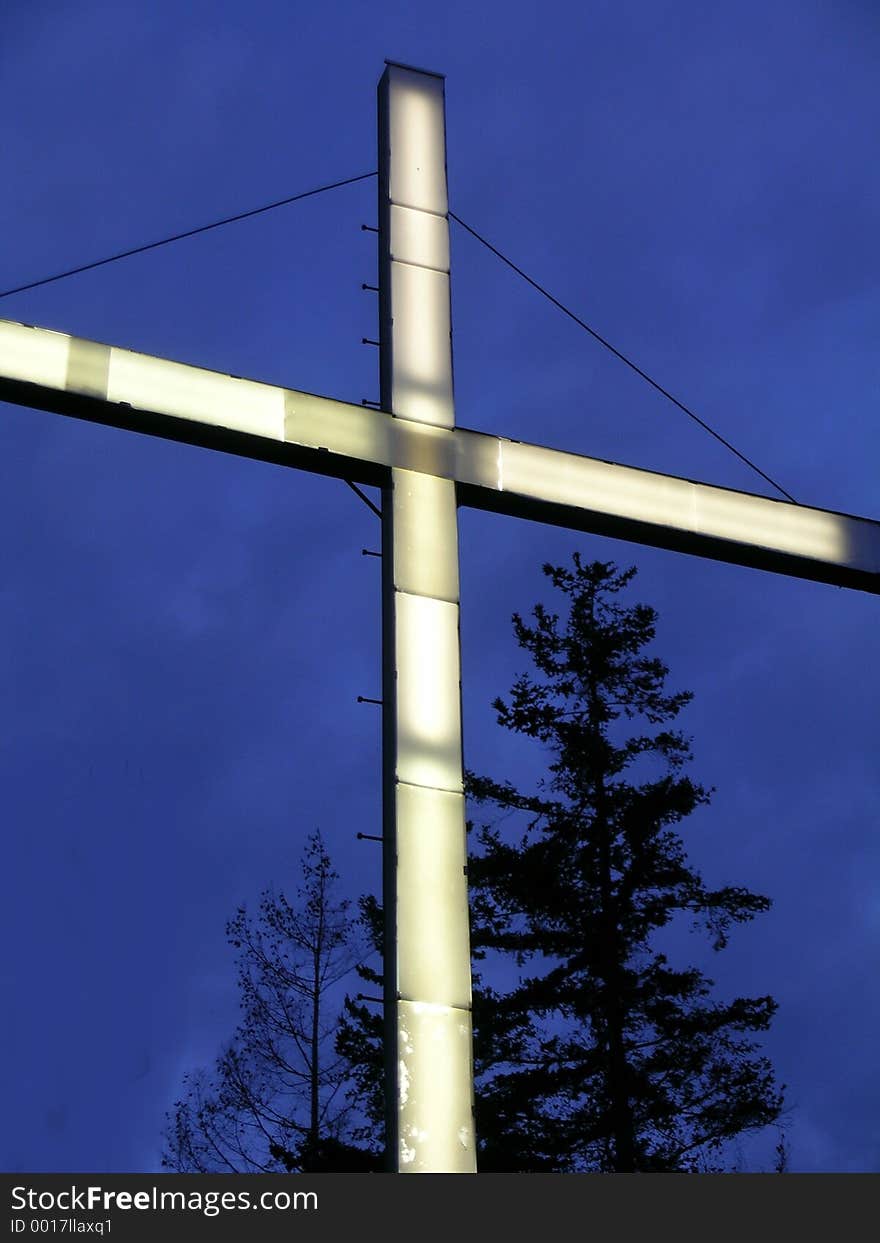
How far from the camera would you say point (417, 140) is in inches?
385

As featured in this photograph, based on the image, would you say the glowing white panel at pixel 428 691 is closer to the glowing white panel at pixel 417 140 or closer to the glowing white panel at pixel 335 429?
the glowing white panel at pixel 335 429

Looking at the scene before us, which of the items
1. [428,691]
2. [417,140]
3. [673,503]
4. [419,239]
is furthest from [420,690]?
[417,140]

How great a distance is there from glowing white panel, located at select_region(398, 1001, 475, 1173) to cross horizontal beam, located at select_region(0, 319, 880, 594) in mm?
2656

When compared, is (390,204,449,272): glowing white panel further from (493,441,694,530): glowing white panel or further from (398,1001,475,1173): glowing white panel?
(398,1001,475,1173): glowing white panel

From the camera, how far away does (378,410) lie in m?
9.01

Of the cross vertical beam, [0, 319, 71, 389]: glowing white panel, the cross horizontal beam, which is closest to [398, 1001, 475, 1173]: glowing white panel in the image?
the cross vertical beam

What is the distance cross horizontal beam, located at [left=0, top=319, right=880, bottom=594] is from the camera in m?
8.43

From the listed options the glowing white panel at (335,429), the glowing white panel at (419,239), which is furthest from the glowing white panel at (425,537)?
the glowing white panel at (419,239)

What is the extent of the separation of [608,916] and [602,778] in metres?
2.08

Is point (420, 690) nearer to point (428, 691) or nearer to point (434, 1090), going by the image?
point (428, 691)

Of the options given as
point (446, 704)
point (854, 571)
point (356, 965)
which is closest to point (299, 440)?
point (446, 704)

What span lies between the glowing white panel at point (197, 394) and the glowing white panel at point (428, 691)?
1.09 meters

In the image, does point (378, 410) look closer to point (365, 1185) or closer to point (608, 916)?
point (365, 1185)

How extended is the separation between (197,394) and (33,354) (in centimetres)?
74
